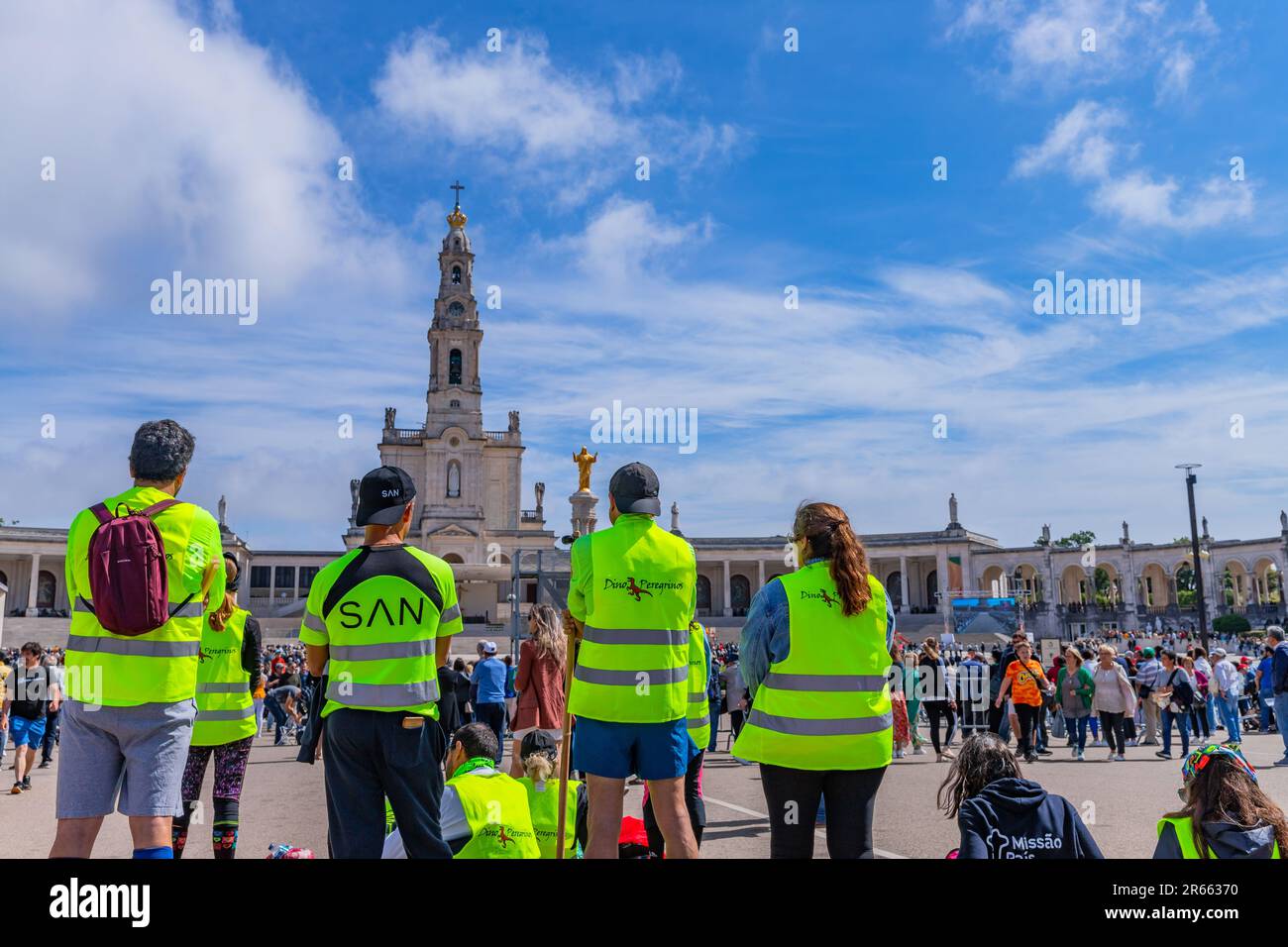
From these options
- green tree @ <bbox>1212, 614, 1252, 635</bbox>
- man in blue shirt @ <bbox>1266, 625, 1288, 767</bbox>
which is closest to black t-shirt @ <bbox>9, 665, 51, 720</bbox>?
man in blue shirt @ <bbox>1266, 625, 1288, 767</bbox>

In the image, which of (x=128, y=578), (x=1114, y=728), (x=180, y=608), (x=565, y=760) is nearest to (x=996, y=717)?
(x=1114, y=728)

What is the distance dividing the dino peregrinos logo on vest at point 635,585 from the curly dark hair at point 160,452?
2118 mm

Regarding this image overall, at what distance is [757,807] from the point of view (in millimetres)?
9914

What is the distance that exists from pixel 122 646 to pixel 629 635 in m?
2.24

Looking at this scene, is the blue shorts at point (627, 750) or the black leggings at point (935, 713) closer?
the blue shorts at point (627, 750)

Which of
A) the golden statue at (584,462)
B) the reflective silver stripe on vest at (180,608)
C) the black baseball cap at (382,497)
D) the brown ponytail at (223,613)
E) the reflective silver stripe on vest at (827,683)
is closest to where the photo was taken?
the reflective silver stripe on vest at (180,608)

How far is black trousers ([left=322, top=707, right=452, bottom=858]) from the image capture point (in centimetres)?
426

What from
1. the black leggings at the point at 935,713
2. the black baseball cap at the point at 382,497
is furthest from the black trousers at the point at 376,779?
the black leggings at the point at 935,713

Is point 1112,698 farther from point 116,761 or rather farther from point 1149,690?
point 116,761

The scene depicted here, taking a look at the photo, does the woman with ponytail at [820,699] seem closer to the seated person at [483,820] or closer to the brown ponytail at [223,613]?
the seated person at [483,820]

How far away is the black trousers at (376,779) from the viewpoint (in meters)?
4.26

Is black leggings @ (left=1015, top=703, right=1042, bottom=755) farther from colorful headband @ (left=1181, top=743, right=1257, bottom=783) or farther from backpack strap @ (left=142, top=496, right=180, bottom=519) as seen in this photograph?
backpack strap @ (left=142, top=496, right=180, bottom=519)
